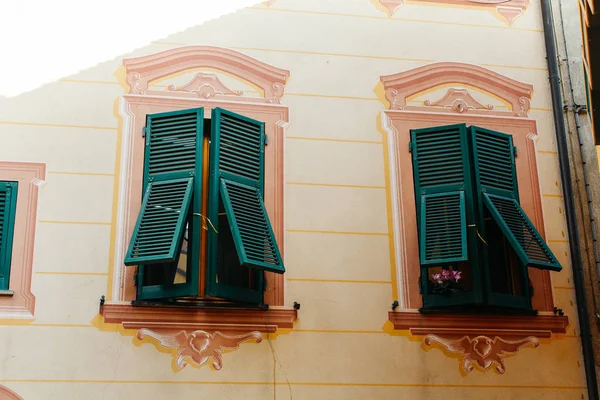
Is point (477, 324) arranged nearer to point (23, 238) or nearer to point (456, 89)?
Answer: point (456, 89)

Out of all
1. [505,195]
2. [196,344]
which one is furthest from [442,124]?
[196,344]

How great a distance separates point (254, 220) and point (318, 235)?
0.68 meters

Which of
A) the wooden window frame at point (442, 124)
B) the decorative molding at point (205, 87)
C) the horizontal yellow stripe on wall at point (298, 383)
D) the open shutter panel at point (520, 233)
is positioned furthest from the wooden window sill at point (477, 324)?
the decorative molding at point (205, 87)

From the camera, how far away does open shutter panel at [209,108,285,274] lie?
306 inches

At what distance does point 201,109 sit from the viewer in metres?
8.39

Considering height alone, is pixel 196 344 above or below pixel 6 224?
below

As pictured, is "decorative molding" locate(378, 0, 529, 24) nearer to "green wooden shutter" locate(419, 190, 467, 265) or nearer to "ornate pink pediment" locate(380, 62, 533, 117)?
"ornate pink pediment" locate(380, 62, 533, 117)

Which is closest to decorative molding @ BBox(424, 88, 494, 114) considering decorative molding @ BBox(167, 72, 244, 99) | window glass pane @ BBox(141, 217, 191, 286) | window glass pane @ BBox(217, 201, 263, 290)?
decorative molding @ BBox(167, 72, 244, 99)

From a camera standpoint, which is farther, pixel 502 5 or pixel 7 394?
pixel 502 5

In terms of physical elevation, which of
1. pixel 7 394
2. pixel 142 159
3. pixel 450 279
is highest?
pixel 142 159

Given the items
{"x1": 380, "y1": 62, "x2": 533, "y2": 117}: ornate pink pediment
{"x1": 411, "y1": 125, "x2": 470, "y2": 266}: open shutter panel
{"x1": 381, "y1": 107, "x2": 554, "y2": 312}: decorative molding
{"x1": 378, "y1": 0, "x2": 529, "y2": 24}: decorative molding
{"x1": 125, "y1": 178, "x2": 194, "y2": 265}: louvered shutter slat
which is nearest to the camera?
{"x1": 125, "y1": 178, "x2": 194, "y2": 265}: louvered shutter slat

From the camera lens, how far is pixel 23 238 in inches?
312

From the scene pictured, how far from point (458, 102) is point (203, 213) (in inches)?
112

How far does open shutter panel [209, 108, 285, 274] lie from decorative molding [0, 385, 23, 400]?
83.2 inches
